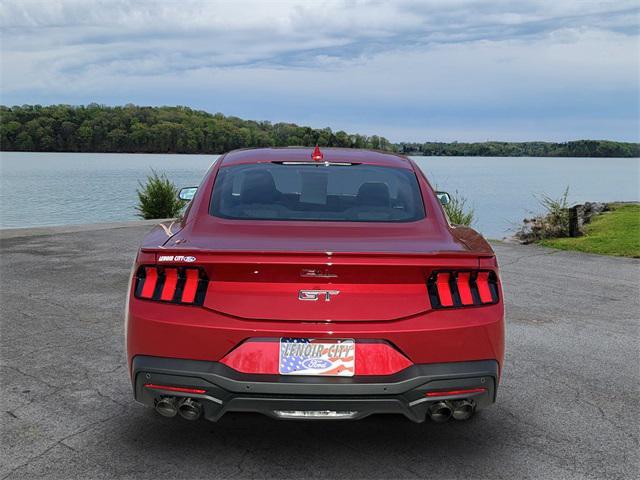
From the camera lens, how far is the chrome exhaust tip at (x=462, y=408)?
3.36m

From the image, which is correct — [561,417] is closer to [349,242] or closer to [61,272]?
[349,242]

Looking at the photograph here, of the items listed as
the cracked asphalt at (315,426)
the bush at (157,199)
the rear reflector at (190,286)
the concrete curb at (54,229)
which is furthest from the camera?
the bush at (157,199)

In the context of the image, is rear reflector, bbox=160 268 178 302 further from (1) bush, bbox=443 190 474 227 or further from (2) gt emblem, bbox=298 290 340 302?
(1) bush, bbox=443 190 474 227

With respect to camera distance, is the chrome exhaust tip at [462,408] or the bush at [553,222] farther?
the bush at [553,222]

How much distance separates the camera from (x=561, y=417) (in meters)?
4.35

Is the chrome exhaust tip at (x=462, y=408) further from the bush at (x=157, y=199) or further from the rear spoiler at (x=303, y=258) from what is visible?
the bush at (x=157, y=199)

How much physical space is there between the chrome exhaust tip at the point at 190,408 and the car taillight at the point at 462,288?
47.9 inches

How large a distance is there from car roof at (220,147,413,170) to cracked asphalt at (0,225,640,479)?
5.39 feet

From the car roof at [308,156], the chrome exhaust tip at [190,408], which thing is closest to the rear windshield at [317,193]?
the car roof at [308,156]

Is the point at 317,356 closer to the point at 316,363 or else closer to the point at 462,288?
the point at 316,363

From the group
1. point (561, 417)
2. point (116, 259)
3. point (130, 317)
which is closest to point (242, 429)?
point (130, 317)

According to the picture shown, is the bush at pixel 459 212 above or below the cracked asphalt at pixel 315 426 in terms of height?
below

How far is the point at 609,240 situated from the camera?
14.5 meters

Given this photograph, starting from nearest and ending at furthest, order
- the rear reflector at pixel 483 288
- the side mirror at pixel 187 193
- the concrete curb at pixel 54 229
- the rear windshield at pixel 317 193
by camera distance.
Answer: the rear reflector at pixel 483 288, the rear windshield at pixel 317 193, the side mirror at pixel 187 193, the concrete curb at pixel 54 229
